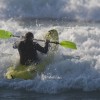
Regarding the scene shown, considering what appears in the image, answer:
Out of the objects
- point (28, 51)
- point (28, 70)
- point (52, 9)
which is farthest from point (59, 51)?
point (52, 9)

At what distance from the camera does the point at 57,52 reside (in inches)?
605

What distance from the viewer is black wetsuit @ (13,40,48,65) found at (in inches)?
558

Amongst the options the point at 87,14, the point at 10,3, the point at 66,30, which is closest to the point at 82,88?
the point at 66,30

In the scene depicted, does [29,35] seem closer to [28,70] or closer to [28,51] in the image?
[28,51]

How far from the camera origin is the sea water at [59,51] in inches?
512

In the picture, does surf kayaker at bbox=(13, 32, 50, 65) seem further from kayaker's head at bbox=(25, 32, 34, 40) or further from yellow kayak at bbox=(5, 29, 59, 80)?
yellow kayak at bbox=(5, 29, 59, 80)

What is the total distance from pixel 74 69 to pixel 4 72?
70.5 inches

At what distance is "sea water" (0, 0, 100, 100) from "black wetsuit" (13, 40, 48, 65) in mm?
281

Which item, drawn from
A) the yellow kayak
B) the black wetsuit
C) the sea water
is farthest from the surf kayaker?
the sea water

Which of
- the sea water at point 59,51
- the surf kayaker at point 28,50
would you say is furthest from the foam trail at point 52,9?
the surf kayaker at point 28,50

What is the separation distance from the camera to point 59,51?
15.6 m

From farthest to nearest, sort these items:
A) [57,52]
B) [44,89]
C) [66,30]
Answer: [66,30] < [57,52] < [44,89]

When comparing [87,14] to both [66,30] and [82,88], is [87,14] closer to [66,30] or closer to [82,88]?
[66,30]

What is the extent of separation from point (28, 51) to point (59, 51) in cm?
161
